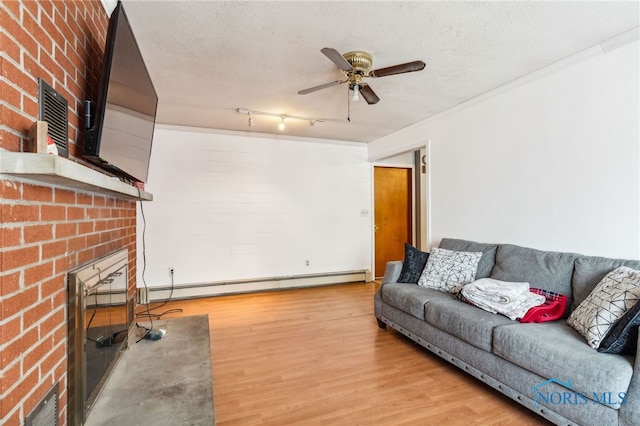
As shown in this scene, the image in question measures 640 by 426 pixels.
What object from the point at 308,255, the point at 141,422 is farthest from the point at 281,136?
the point at 141,422

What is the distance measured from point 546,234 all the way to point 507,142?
0.92 meters

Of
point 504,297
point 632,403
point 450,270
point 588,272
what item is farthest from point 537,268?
point 632,403

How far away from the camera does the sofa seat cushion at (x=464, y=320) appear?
213cm

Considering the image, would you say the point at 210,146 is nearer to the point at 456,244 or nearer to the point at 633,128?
the point at 456,244

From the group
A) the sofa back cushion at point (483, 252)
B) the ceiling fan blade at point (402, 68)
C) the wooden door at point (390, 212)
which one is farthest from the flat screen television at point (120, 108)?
the wooden door at point (390, 212)

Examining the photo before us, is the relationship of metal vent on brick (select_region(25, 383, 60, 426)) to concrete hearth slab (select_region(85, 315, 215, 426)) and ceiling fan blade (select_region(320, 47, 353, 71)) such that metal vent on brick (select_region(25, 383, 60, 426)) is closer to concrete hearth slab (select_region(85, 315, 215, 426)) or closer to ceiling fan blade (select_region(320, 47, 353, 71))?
concrete hearth slab (select_region(85, 315, 215, 426))

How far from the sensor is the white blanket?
2.20 meters

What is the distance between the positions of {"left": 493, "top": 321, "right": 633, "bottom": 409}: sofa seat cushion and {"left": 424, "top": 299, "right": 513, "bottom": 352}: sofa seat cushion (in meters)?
0.08

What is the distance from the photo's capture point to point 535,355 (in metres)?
1.80

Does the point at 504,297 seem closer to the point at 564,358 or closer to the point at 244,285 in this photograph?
the point at 564,358

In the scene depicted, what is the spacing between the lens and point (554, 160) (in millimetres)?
2666

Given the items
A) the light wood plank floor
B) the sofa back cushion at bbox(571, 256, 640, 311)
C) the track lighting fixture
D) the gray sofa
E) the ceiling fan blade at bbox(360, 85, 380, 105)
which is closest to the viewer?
the gray sofa

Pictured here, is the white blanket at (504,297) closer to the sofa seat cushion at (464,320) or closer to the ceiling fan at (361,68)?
the sofa seat cushion at (464,320)

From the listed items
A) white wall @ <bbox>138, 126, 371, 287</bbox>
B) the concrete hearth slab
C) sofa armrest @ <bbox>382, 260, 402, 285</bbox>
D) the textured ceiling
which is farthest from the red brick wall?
white wall @ <bbox>138, 126, 371, 287</bbox>
